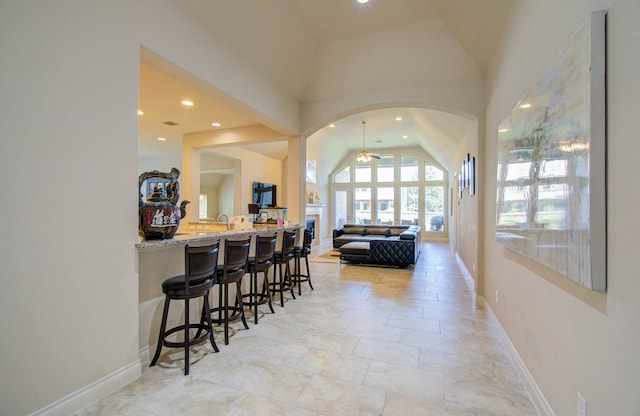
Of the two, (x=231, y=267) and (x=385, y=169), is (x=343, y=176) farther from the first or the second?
(x=231, y=267)

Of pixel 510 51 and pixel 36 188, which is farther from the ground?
pixel 510 51

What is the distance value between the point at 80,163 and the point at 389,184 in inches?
457

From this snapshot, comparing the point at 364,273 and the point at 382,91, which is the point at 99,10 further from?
the point at 364,273

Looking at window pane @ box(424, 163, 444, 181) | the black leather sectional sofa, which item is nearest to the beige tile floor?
the black leather sectional sofa

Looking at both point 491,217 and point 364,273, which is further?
point 364,273

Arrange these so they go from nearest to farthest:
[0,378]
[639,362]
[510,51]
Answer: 1. [639,362]
2. [0,378]
3. [510,51]

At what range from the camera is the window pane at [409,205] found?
39.9 ft

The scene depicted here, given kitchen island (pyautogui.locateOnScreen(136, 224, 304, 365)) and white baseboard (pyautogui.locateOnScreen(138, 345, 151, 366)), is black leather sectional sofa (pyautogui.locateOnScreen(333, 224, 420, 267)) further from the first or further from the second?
white baseboard (pyautogui.locateOnScreen(138, 345, 151, 366))

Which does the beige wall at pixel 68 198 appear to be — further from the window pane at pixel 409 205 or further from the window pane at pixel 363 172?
the window pane at pixel 409 205

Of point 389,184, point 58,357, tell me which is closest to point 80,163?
point 58,357

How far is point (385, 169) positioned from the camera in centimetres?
1262

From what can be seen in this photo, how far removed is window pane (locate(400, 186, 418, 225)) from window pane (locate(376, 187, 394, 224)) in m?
0.46

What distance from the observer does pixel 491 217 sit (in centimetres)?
336

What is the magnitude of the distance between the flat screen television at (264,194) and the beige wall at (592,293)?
7219 millimetres
